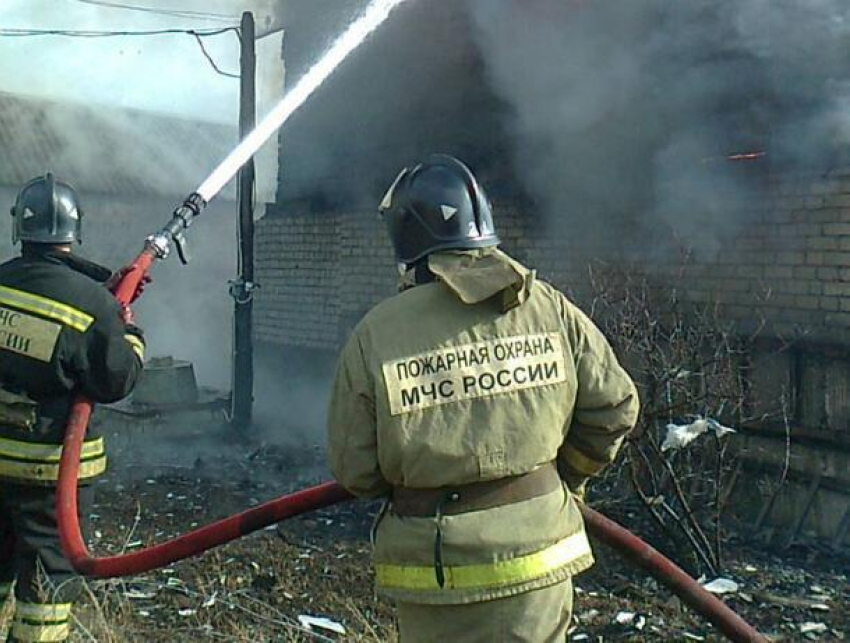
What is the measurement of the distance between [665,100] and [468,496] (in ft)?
16.8

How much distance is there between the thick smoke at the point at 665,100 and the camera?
19.3 feet

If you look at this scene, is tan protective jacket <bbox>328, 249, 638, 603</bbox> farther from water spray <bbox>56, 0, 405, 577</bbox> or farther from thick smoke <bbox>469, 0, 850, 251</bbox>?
thick smoke <bbox>469, 0, 850, 251</bbox>

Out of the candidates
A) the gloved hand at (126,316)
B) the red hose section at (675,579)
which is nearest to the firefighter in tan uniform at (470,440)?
the red hose section at (675,579)

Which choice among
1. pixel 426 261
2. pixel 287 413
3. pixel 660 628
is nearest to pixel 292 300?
pixel 287 413

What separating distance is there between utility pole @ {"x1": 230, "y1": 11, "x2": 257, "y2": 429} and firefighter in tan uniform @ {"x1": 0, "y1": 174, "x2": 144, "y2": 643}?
5.18 meters

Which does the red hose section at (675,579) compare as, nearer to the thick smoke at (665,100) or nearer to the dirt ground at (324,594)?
the dirt ground at (324,594)

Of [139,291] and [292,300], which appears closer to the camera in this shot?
[139,291]

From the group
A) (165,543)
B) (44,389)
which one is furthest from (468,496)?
(44,389)

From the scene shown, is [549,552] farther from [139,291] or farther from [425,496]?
[139,291]

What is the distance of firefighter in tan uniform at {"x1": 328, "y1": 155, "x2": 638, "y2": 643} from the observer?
232 centimetres

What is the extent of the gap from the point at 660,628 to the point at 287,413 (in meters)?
6.70

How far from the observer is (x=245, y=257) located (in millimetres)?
8945

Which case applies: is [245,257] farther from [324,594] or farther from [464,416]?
[464,416]

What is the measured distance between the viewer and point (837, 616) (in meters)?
4.22
